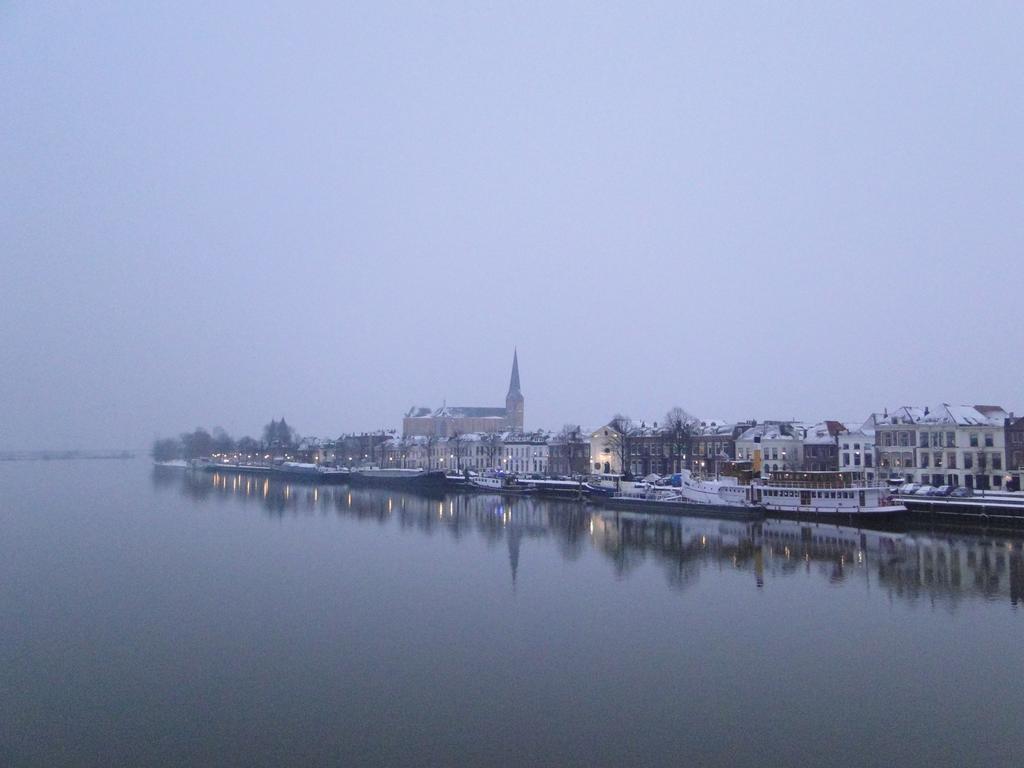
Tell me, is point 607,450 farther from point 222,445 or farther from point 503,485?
point 222,445

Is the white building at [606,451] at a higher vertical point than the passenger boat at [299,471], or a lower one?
higher

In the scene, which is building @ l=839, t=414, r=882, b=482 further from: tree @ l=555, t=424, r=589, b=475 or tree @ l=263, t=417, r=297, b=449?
tree @ l=263, t=417, r=297, b=449

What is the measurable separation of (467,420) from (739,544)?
99.3m

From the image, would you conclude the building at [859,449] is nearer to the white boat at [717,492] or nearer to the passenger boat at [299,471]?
the white boat at [717,492]

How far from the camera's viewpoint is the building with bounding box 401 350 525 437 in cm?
12888

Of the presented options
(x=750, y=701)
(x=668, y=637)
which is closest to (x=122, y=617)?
(x=668, y=637)

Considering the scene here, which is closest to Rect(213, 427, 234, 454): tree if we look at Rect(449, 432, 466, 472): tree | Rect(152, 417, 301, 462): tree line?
Rect(152, 417, 301, 462): tree line

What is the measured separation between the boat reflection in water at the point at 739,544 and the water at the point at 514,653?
0.23 m

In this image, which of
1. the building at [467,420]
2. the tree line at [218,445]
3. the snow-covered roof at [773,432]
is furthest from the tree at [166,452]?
the snow-covered roof at [773,432]

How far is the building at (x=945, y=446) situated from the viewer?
4747 cm

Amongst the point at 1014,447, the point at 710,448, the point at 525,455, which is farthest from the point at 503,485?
the point at 1014,447

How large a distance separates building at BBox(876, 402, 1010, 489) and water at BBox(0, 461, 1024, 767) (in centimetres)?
1827

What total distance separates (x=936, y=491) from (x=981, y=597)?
21.5 meters

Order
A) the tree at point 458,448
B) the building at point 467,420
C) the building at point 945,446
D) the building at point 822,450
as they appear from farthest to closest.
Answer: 1. the building at point 467,420
2. the tree at point 458,448
3. the building at point 822,450
4. the building at point 945,446
